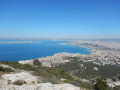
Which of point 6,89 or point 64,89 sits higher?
point 6,89

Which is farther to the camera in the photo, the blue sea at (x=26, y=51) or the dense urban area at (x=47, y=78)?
the blue sea at (x=26, y=51)

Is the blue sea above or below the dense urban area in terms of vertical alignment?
below

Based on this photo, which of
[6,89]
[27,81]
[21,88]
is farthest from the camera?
[27,81]

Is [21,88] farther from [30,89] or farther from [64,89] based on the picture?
[64,89]

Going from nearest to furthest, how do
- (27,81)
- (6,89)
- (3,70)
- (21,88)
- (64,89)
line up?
(6,89)
(21,88)
(64,89)
(27,81)
(3,70)

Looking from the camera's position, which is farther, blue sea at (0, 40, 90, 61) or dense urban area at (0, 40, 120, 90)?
blue sea at (0, 40, 90, 61)

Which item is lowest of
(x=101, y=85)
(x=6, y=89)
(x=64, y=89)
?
(x=101, y=85)

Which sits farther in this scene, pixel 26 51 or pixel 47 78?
pixel 26 51

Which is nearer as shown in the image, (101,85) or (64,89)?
(64,89)

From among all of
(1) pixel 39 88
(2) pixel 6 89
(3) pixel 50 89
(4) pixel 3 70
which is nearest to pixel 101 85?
(3) pixel 50 89

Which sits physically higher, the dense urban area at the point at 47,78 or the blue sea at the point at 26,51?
the dense urban area at the point at 47,78

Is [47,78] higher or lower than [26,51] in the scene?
higher
